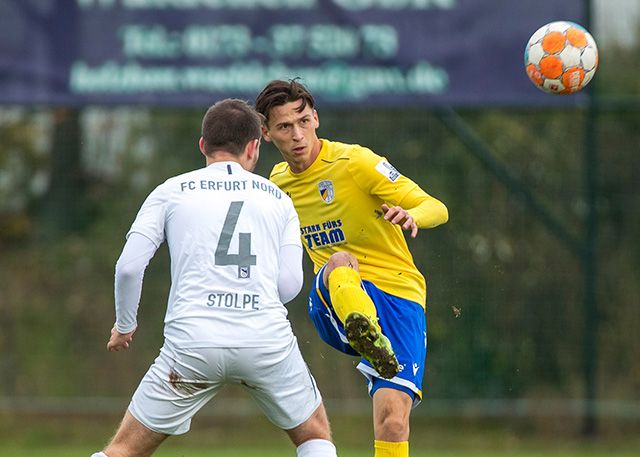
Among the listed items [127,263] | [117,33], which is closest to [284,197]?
[127,263]

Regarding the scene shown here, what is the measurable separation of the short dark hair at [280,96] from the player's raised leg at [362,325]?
1009 millimetres

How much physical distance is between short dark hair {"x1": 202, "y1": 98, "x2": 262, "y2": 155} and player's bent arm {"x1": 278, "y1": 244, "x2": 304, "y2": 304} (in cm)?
45

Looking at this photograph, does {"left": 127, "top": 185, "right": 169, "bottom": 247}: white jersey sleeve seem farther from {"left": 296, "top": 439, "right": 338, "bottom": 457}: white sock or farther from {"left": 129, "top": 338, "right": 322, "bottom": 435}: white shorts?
{"left": 296, "top": 439, "right": 338, "bottom": 457}: white sock

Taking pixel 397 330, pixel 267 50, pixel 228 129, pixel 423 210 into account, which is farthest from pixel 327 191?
pixel 267 50

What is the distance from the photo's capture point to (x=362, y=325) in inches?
204

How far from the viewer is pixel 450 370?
1054 cm

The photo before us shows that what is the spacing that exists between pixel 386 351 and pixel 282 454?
464cm

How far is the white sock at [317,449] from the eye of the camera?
489 cm

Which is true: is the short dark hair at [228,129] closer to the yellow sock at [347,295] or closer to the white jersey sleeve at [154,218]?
the white jersey sleeve at [154,218]

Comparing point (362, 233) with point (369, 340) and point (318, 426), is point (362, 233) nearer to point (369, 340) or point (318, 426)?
point (369, 340)

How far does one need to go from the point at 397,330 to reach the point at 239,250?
55.5 inches

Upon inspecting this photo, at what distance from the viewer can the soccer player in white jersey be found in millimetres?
4727

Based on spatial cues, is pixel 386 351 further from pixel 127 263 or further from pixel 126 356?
pixel 126 356

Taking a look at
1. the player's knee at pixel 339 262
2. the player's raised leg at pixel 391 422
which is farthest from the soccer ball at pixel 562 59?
the player's raised leg at pixel 391 422
